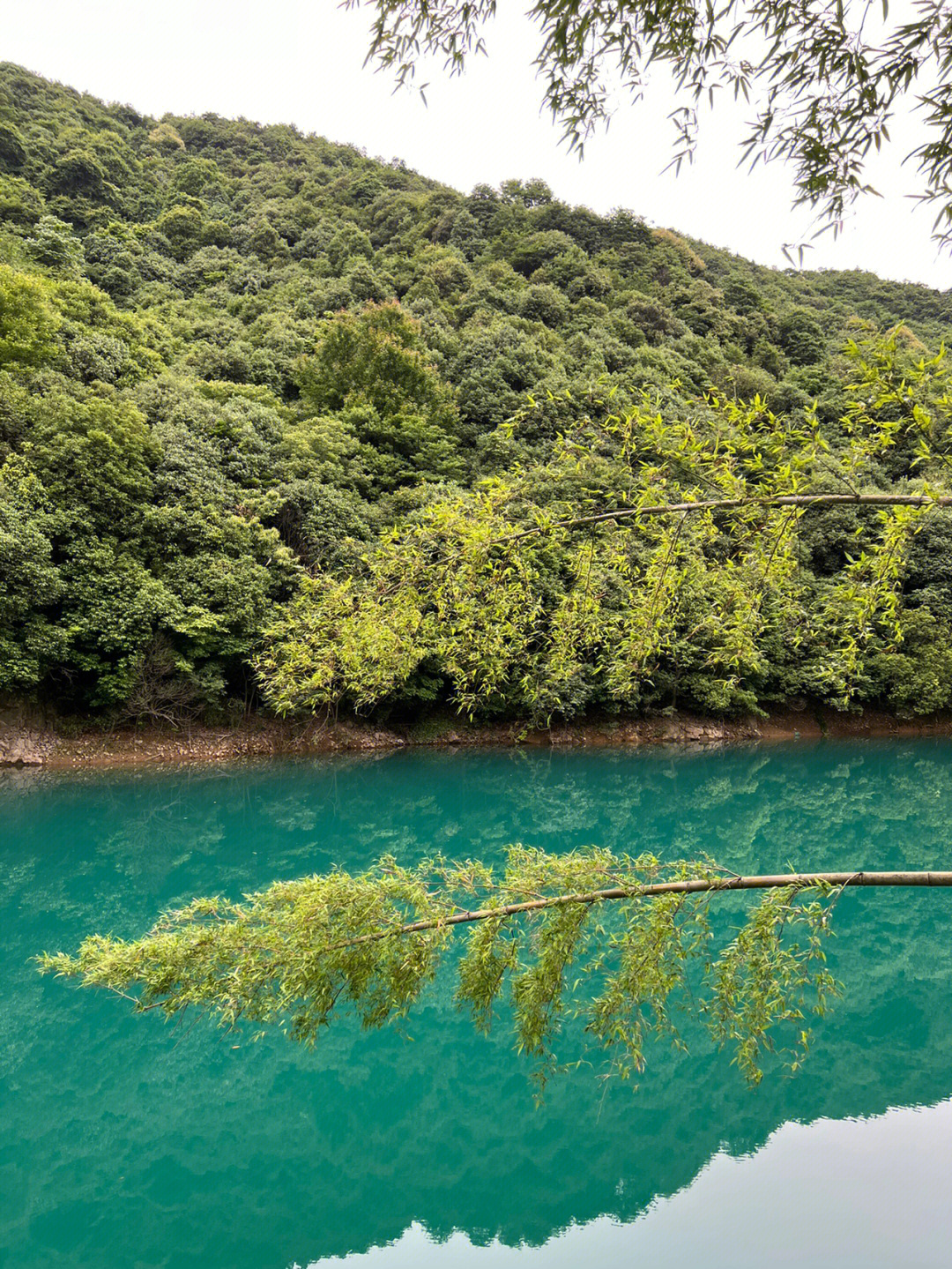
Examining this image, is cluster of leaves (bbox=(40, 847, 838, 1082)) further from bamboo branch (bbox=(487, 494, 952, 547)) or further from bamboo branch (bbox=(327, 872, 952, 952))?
bamboo branch (bbox=(487, 494, 952, 547))

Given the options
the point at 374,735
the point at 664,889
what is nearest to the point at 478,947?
the point at 664,889

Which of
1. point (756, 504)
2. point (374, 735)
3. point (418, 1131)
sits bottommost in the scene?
point (374, 735)

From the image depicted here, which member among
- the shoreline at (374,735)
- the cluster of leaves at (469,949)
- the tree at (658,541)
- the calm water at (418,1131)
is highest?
the tree at (658,541)

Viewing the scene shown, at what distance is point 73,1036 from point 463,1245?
14.4 ft

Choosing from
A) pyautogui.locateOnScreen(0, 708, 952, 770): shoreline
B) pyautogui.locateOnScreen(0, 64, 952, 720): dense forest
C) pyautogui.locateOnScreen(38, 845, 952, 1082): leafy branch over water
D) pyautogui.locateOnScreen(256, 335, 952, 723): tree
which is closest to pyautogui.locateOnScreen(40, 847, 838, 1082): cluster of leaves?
pyautogui.locateOnScreen(38, 845, 952, 1082): leafy branch over water

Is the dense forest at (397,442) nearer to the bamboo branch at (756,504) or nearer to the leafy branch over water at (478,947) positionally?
the bamboo branch at (756,504)

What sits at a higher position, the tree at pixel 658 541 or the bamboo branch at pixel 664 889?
the tree at pixel 658 541

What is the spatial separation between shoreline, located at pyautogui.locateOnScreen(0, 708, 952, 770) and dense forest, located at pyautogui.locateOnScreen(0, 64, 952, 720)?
715mm

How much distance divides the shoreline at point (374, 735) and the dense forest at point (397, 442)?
0.72m

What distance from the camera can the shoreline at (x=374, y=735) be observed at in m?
19.3

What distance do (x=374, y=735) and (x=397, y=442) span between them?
460 inches

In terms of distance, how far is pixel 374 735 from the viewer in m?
23.6

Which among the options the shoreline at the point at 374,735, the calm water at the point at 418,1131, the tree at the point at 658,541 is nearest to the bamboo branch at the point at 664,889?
the tree at the point at 658,541

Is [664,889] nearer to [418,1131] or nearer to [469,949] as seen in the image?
[469,949]
